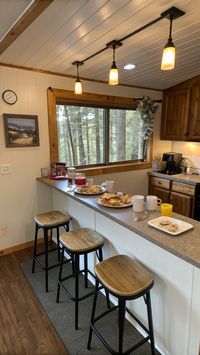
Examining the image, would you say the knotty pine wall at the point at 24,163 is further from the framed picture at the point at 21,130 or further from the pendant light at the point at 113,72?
the pendant light at the point at 113,72

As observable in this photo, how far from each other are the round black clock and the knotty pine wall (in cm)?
4

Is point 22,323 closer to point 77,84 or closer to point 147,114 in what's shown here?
point 77,84

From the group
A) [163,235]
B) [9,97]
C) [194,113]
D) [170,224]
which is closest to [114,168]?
[194,113]

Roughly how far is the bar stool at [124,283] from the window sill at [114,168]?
1919 millimetres

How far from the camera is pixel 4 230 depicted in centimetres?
294

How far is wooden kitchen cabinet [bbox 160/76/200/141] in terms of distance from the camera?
11.4ft

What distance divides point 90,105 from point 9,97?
1206mm

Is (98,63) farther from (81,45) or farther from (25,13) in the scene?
(25,13)

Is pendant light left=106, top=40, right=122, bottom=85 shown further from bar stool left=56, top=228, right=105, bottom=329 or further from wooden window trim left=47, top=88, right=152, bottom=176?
bar stool left=56, top=228, right=105, bottom=329

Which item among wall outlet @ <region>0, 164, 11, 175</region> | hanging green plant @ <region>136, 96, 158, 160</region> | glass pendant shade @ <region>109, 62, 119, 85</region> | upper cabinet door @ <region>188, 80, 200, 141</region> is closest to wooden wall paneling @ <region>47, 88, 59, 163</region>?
wall outlet @ <region>0, 164, 11, 175</region>

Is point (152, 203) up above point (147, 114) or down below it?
below

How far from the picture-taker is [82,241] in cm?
199

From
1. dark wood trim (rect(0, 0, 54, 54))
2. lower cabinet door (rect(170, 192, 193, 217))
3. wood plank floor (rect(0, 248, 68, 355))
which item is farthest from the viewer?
lower cabinet door (rect(170, 192, 193, 217))

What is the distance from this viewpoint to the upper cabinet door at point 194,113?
11.2 feet
